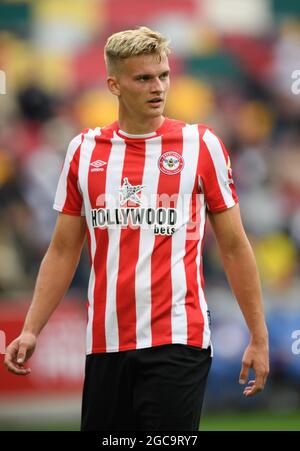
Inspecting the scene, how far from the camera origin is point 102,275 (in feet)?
13.7

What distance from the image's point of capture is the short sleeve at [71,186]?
4328 mm

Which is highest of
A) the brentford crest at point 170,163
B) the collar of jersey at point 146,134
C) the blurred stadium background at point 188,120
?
the collar of jersey at point 146,134

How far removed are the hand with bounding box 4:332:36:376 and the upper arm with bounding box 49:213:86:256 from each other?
39cm

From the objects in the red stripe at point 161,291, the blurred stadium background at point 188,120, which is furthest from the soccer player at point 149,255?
the blurred stadium background at point 188,120

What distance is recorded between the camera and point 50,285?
4.38 meters

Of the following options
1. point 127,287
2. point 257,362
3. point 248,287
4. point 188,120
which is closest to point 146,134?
point 127,287

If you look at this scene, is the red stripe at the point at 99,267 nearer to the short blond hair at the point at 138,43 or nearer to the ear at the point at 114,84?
the ear at the point at 114,84

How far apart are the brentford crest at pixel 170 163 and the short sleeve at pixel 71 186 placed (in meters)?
0.38

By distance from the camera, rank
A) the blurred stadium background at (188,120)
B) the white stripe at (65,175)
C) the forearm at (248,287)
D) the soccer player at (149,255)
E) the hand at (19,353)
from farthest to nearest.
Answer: the blurred stadium background at (188,120), the white stripe at (65,175), the hand at (19,353), the forearm at (248,287), the soccer player at (149,255)

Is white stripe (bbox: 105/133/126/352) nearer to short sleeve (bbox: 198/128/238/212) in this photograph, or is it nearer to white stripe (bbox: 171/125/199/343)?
white stripe (bbox: 171/125/199/343)

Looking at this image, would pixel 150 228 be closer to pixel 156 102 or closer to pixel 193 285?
pixel 193 285

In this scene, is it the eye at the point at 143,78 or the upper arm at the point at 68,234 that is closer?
the eye at the point at 143,78

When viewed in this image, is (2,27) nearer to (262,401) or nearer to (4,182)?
(4,182)
